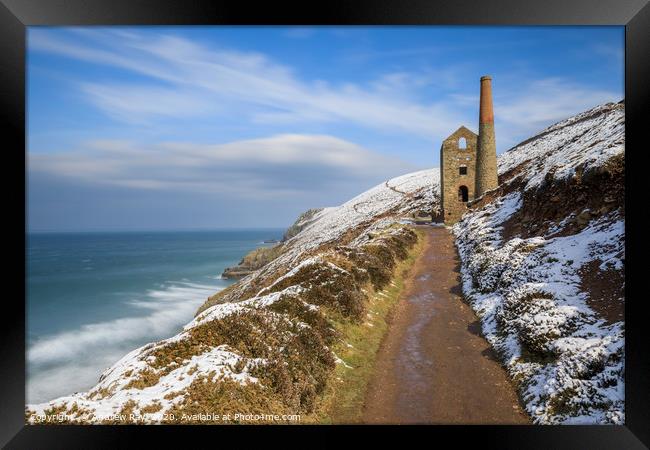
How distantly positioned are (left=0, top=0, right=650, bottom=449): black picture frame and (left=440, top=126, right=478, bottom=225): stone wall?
28.3m

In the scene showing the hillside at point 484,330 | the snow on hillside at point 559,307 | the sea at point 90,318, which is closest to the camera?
the hillside at point 484,330

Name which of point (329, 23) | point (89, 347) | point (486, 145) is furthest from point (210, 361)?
point (486, 145)

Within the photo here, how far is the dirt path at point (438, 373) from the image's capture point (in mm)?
8648

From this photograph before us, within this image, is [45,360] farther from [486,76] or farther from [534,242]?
[486,76]

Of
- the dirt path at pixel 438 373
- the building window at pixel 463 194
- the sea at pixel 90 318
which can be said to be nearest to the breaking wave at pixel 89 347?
the sea at pixel 90 318

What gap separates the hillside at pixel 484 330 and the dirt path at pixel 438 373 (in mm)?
601

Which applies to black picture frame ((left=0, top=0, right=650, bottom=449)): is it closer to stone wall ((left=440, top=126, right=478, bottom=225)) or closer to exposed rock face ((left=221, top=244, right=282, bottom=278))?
stone wall ((left=440, top=126, right=478, bottom=225))

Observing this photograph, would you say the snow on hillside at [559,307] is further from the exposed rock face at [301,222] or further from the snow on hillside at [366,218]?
the exposed rock face at [301,222]

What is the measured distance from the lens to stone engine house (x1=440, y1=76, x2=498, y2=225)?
1352 inches

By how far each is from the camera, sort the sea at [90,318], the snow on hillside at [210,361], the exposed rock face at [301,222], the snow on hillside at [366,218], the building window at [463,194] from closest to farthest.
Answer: the snow on hillside at [210,361] → the sea at [90,318] → the building window at [463,194] → the snow on hillside at [366,218] → the exposed rock face at [301,222]

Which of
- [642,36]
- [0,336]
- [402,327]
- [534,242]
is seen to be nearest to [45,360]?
[0,336]

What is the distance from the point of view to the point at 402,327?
13.8 meters

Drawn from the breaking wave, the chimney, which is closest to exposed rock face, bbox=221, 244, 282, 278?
the breaking wave

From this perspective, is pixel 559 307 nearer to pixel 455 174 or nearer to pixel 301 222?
pixel 455 174
